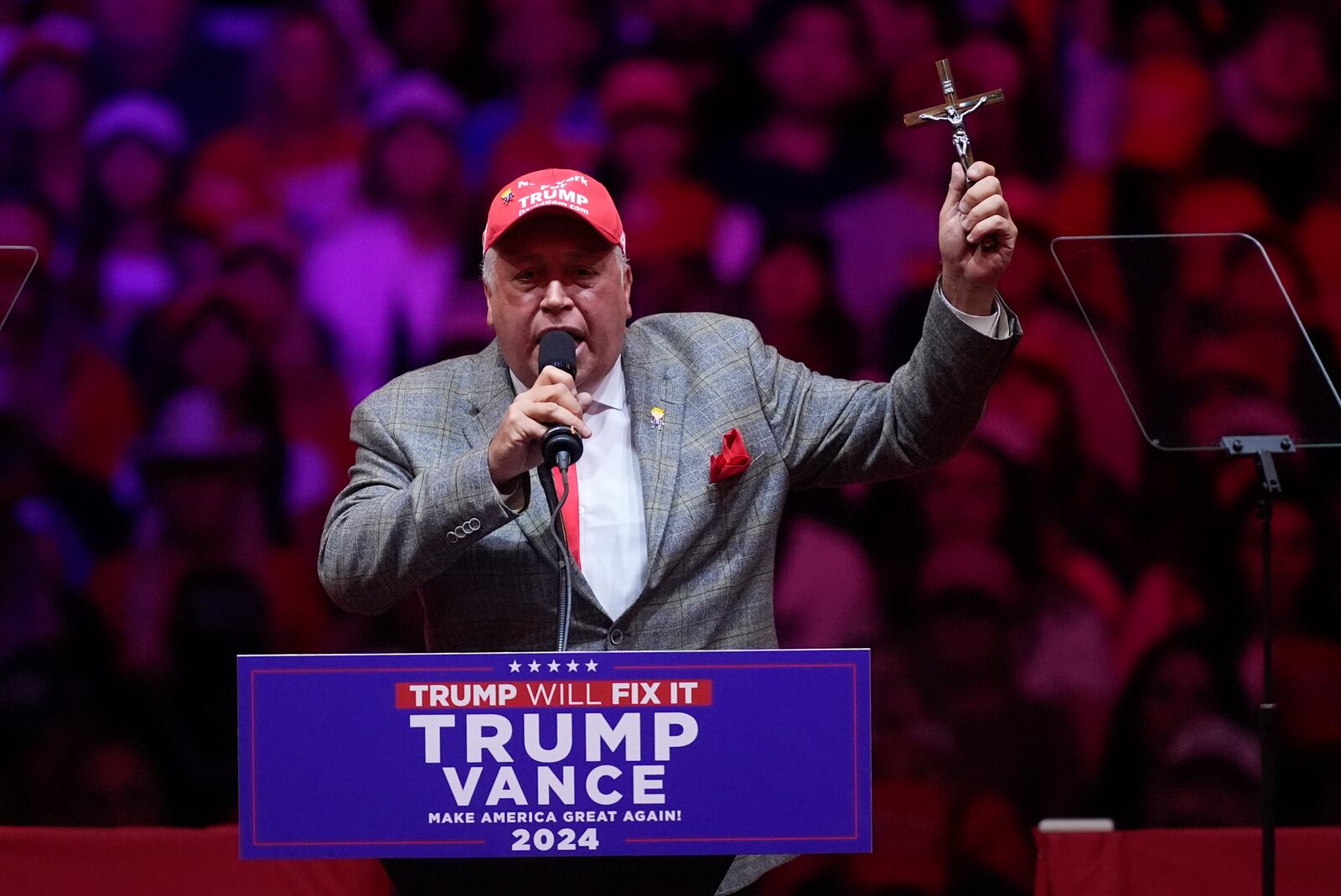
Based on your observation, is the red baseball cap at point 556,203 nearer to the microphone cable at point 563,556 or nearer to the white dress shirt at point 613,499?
the white dress shirt at point 613,499

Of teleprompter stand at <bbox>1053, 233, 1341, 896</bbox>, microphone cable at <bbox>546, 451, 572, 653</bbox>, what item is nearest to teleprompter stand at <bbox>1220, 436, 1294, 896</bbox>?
teleprompter stand at <bbox>1053, 233, 1341, 896</bbox>

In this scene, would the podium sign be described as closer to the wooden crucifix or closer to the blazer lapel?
the blazer lapel

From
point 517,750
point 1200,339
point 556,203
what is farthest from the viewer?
point 1200,339

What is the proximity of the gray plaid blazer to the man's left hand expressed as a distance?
0.04 meters

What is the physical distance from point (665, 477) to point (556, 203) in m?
0.40

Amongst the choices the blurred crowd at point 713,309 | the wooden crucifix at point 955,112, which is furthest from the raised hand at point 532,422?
the blurred crowd at point 713,309

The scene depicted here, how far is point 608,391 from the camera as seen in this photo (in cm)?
205

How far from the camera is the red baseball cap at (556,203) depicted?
6.25ft

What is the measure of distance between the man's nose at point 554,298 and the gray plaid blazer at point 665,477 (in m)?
0.18

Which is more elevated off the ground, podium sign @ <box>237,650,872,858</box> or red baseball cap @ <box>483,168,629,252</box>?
red baseball cap @ <box>483,168,629,252</box>

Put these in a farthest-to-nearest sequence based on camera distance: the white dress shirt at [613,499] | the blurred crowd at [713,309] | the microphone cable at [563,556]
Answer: the blurred crowd at [713,309] → the white dress shirt at [613,499] → the microphone cable at [563,556]

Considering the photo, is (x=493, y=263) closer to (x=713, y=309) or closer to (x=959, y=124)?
(x=959, y=124)

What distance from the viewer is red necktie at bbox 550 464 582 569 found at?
1897mm

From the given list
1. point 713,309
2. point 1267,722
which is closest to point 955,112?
point 1267,722
